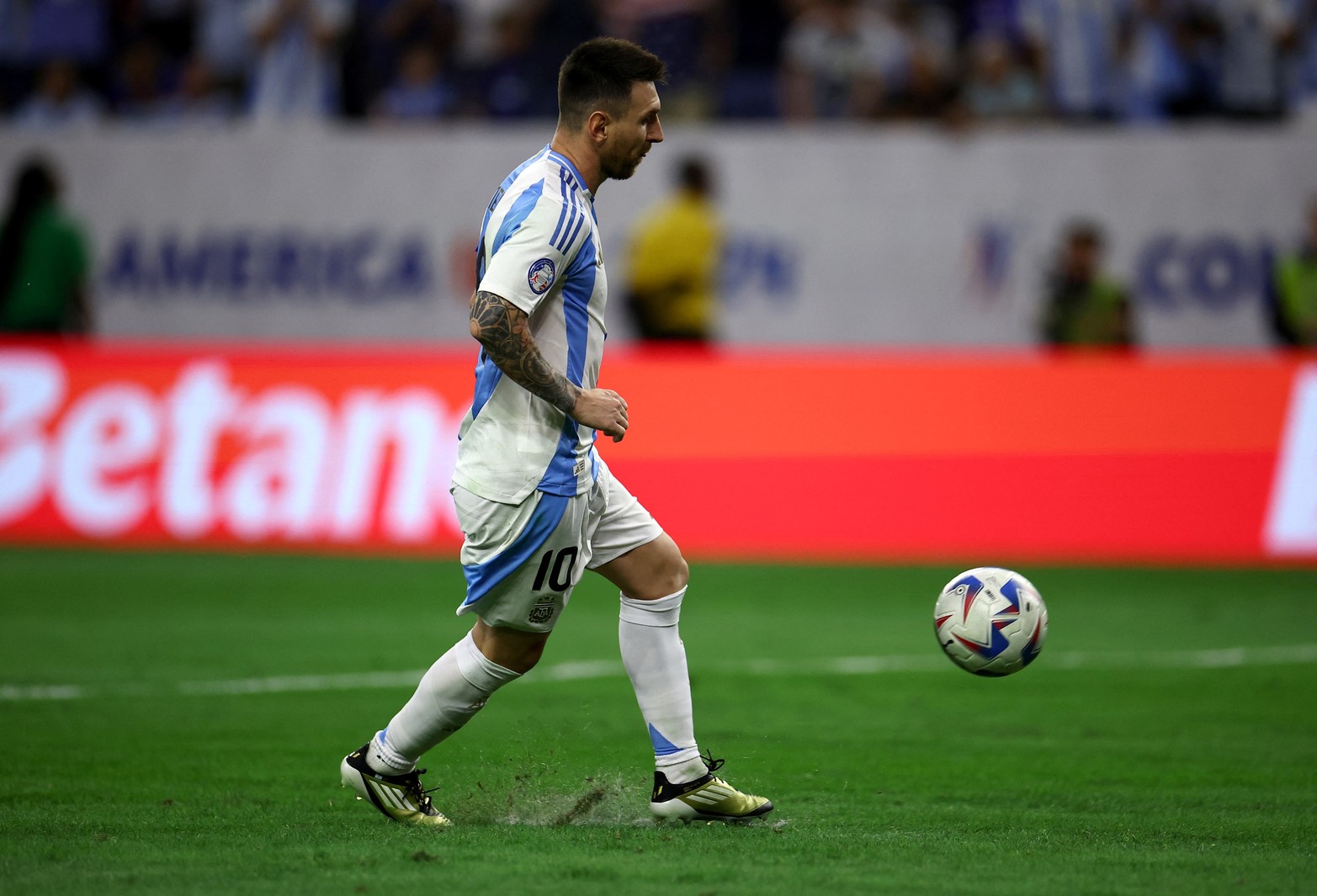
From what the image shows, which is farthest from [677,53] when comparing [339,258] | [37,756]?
[37,756]

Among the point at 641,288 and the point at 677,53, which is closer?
the point at 641,288

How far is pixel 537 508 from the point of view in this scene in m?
5.29

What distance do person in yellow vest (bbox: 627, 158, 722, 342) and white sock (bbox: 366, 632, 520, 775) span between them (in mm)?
10172

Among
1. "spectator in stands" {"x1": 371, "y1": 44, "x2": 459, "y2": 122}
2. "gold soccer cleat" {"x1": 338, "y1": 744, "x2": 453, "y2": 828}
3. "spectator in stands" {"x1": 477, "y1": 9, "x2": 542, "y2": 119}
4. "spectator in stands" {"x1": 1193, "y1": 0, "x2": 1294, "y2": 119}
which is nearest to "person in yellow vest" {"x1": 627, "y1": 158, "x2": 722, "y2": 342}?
"spectator in stands" {"x1": 477, "y1": 9, "x2": 542, "y2": 119}

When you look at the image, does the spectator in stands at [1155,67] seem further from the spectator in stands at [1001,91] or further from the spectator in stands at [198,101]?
the spectator in stands at [198,101]

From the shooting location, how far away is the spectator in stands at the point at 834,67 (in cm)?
1747

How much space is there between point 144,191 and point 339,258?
6.78ft

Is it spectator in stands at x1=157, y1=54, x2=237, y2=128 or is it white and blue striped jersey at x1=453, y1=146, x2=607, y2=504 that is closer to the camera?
white and blue striped jersey at x1=453, y1=146, x2=607, y2=504

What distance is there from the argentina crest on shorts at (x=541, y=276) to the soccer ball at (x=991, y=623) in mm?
1977

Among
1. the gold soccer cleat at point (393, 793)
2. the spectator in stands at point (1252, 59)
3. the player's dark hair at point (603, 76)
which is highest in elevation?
the spectator in stands at point (1252, 59)

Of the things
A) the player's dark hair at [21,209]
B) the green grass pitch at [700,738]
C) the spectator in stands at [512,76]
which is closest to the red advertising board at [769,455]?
the green grass pitch at [700,738]

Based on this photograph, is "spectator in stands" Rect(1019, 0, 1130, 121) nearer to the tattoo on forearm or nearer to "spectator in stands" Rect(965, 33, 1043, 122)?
"spectator in stands" Rect(965, 33, 1043, 122)

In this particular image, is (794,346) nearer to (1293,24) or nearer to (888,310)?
(888,310)

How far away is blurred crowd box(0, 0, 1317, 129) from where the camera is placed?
17.3m
